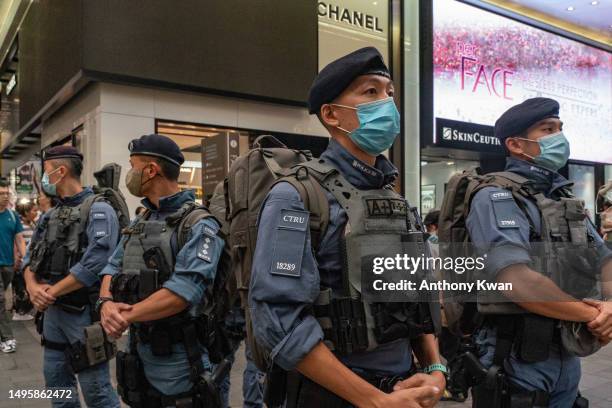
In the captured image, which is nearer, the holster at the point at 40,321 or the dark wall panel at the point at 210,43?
the holster at the point at 40,321

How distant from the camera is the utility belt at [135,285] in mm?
2598

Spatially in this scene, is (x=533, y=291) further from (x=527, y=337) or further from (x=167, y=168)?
(x=167, y=168)

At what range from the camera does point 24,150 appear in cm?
1769

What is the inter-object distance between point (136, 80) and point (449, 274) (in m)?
6.45

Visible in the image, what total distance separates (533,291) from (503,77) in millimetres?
11966

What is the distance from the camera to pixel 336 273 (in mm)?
1587

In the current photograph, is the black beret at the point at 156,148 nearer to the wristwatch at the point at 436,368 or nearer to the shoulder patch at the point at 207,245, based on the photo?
the shoulder patch at the point at 207,245

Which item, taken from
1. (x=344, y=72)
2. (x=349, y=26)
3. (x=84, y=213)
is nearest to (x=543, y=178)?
(x=344, y=72)

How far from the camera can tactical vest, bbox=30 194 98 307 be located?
3494mm

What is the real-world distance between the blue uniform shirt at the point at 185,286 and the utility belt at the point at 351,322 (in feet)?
3.89

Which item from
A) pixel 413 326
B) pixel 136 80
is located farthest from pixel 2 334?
pixel 413 326

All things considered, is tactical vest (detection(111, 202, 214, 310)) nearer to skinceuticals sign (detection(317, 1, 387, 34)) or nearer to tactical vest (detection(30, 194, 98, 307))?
tactical vest (detection(30, 194, 98, 307))

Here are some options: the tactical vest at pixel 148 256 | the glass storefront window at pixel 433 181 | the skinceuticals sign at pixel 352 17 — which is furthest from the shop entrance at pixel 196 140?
the tactical vest at pixel 148 256

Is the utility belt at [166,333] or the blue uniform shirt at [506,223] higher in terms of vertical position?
the blue uniform shirt at [506,223]
